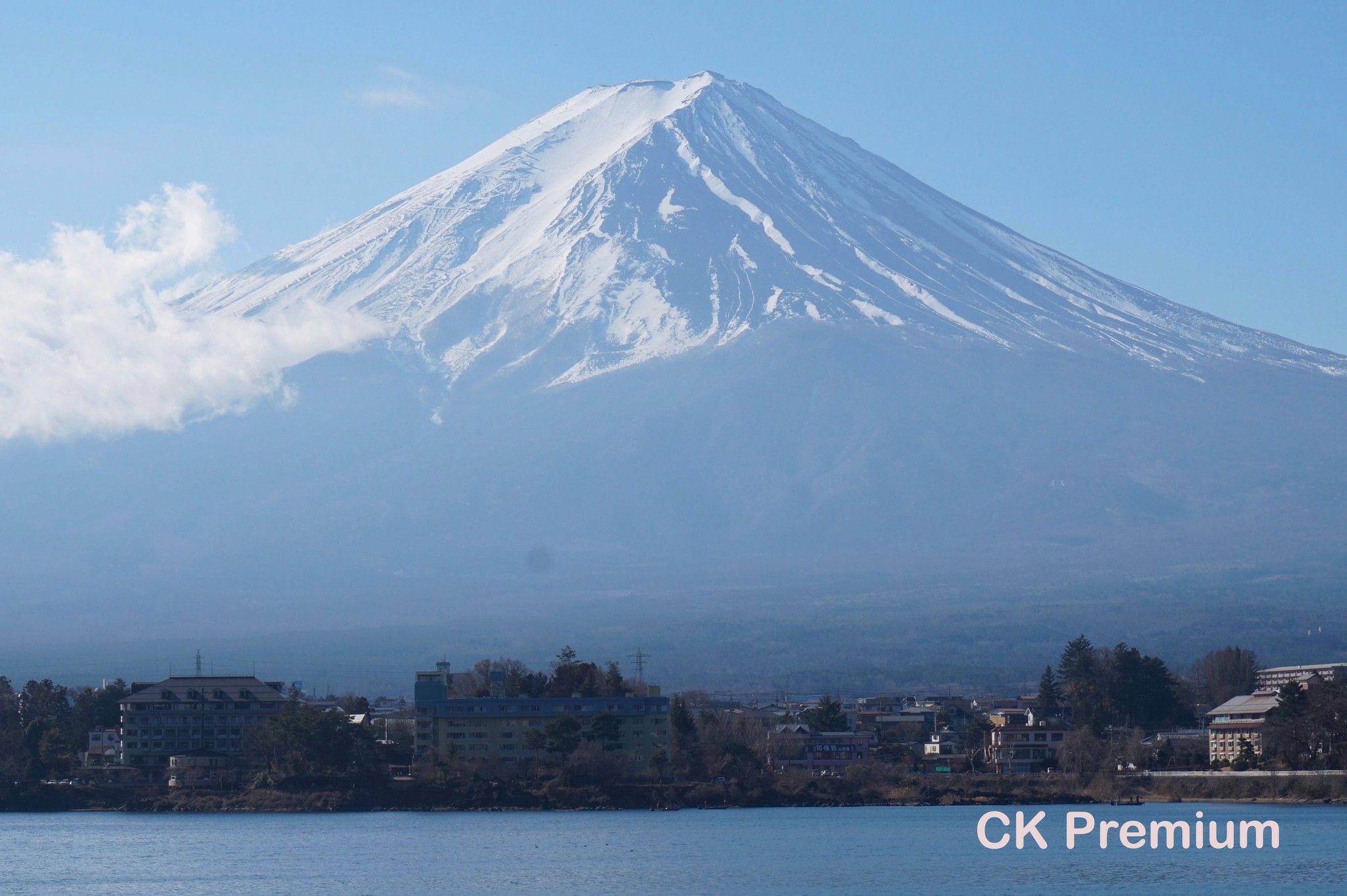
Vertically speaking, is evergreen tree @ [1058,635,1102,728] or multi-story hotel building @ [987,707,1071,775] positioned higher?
evergreen tree @ [1058,635,1102,728]

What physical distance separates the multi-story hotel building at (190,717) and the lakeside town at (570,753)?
2.3 inches

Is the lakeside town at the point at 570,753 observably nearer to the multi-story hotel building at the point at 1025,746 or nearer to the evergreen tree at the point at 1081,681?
the multi-story hotel building at the point at 1025,746

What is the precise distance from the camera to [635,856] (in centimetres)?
4769

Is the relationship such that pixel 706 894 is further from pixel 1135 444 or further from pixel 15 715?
pixel 1135 444

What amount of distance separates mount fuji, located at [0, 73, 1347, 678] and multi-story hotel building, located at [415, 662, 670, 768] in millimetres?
57418

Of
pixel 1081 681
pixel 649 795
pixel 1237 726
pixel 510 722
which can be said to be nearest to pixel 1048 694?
pixel 1081 681

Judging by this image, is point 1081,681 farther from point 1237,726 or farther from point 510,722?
point 510,722

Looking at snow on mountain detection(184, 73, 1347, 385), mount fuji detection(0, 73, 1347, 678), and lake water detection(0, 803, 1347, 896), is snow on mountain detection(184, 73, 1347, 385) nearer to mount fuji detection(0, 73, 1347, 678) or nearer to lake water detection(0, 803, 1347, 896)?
mount fuji detection(0, 73, 1347, 678)

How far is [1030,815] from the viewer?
5800 cm

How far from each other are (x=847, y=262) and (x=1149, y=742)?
96.1 meters

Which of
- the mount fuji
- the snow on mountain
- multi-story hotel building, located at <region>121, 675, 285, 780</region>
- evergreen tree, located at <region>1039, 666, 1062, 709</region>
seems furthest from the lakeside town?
the snow on mountain

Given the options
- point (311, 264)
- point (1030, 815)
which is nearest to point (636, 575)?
point (311, 264)

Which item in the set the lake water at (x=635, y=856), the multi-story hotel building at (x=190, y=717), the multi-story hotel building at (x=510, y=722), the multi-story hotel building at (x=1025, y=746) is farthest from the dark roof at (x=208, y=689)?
the multi-story hotel building at (x=1025, y=746)

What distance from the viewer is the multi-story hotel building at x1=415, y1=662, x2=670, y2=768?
212 feet
